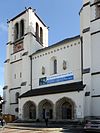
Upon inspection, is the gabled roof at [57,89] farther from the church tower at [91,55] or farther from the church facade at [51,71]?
the church tower at [91,55]

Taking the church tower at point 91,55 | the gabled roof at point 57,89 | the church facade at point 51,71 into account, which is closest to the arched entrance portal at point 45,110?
the church facade at point 51,71

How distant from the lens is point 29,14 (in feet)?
187

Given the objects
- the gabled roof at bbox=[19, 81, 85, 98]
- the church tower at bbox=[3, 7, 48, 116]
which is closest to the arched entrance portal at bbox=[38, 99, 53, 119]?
the gabled roof at bbox=[19, 81, 85, 98]

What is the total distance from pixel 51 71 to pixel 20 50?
1010 cm

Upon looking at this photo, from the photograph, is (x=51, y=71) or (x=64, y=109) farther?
(x=51, y=71)

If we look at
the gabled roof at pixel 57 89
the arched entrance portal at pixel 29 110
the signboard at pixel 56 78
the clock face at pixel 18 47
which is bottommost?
the arched entrance portal at pixel 29 110

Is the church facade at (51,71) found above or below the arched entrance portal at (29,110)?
above

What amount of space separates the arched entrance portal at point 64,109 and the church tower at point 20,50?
9706mm

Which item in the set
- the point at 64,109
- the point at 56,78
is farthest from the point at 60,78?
the point at 64,109

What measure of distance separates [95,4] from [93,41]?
204 inches

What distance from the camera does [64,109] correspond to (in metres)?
44.8

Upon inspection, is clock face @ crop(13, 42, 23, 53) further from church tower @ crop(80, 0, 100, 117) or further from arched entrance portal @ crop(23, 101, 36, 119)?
church tower @ crop(80, 0, 100, 117)

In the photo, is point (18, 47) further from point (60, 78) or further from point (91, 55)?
point (91, 55)

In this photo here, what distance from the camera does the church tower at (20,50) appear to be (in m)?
54.5
